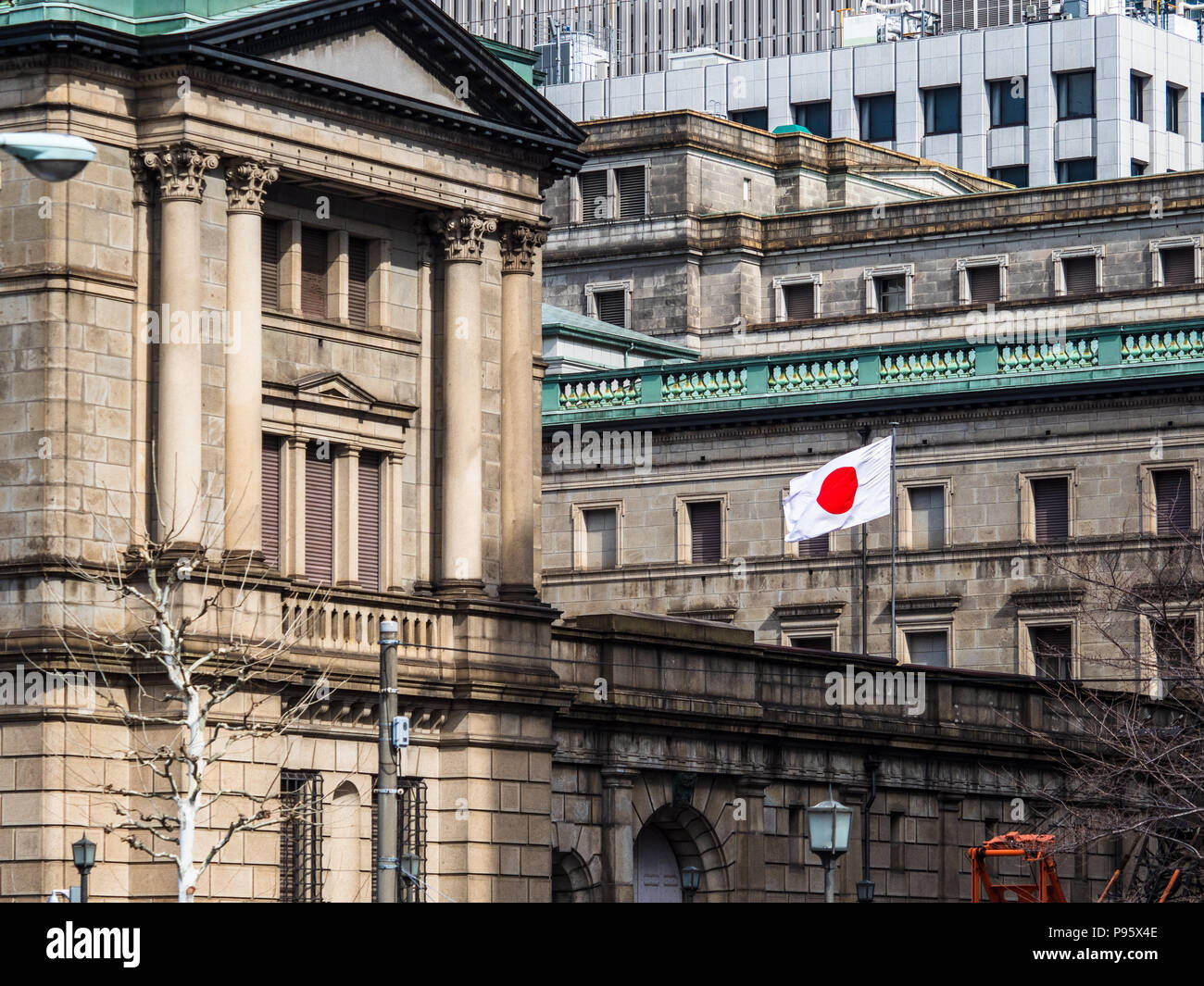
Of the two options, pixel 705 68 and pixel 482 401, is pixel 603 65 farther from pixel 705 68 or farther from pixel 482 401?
pixel 482 401

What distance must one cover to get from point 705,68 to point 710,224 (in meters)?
33.7

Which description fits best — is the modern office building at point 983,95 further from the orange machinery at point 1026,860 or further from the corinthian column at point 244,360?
the corinthian column at point 244,360

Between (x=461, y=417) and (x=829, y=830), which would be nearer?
(x=829, y=830)

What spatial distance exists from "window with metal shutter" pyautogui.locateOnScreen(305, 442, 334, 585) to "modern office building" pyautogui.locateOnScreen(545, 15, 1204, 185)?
67073 mm

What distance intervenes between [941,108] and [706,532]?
45483 millimetres

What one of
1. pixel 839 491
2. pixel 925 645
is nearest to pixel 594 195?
pixel 925 645

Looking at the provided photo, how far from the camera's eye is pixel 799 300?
278 feet

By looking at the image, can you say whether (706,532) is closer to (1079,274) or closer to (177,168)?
(1079,274)

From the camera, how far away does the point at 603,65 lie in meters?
124

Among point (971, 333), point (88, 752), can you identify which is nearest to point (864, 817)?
point (88, 752)

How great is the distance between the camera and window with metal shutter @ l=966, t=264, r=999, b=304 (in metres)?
82.2

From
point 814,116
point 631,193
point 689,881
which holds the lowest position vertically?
point 689,881

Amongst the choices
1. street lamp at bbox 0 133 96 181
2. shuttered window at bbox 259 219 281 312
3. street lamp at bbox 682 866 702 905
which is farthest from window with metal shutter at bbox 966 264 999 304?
street lamp at bbox 0 133 96 181
